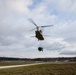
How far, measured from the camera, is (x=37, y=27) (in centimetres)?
3775

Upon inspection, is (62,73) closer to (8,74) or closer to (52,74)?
(52,74)

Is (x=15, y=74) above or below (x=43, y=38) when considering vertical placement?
below

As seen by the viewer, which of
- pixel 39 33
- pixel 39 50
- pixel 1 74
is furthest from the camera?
pixel 1 74

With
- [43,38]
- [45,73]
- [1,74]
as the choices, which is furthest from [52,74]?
[43,38]

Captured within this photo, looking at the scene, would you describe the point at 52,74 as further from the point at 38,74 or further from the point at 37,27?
the point at 37,27

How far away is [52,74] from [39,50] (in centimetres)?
2215

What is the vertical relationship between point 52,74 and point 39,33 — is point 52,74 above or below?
below

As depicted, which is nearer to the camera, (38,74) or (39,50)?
(39,50)

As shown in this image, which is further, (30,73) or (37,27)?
(30,73)

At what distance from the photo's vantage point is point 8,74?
50.6 metres

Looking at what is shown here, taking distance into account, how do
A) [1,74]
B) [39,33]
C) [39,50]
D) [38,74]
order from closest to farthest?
[39,50]
[39,33]
[1,74]
[38,74]

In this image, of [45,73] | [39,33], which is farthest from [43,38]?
[45,73]

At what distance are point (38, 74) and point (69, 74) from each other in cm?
839

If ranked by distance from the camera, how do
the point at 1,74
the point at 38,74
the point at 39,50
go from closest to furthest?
the point at 39,50, the point at 1,74, the point at 38,74
